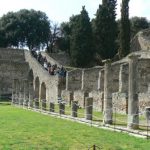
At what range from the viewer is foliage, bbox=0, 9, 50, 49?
71062 millimetres

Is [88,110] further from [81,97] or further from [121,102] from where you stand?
[81,97]

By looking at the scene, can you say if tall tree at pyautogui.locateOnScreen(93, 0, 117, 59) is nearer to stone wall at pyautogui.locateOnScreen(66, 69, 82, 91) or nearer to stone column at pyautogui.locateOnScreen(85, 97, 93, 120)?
stone wall at pyautogui.locateOnScreen(66, 69, 82, 91)

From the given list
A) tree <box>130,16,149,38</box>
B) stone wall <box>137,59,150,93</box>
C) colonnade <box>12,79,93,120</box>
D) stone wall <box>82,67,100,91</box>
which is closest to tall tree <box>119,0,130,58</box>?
stone wall <box>82,67,100,91</box>

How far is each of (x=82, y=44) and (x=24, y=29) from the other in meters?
17.4

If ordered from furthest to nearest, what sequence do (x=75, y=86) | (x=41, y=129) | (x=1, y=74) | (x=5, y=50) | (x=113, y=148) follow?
(x=5, y=50) → (x=1, y=74) → (x=75, y=86) → (x=41, y=129) → (x=113, y=148)

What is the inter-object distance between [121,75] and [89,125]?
1235cm

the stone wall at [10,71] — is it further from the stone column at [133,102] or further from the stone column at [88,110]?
the stone column at [133,102]

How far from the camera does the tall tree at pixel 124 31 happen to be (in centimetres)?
5141

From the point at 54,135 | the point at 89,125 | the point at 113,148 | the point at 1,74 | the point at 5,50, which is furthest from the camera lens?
the point at 5,50

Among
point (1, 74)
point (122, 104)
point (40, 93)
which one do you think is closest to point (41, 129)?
point (122, 104)

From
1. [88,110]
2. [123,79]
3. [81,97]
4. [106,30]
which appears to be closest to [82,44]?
[106,30]

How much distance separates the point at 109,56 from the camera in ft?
185

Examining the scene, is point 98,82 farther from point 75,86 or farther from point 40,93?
point 40,93

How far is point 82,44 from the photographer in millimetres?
56562
